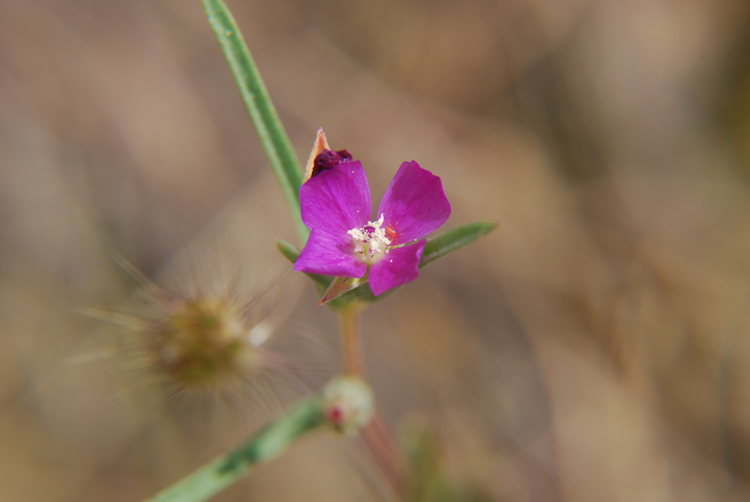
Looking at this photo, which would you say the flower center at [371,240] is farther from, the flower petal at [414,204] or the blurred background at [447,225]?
the blurred background at [447,225]

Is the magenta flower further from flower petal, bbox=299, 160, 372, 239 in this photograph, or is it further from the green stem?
the green stem

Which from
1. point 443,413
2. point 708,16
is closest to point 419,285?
point 443,413

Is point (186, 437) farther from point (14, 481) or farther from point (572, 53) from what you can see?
point (572, 53)

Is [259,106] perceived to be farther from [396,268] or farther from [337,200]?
[396,268]

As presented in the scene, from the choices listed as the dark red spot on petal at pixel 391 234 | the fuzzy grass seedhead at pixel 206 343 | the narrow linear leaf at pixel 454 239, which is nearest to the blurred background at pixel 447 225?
the fuzzy grass seedhead at pixel 206 343

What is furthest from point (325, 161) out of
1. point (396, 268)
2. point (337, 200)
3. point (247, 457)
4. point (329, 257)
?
point (247, 457)

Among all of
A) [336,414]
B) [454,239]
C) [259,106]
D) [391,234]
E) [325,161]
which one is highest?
[259,106]

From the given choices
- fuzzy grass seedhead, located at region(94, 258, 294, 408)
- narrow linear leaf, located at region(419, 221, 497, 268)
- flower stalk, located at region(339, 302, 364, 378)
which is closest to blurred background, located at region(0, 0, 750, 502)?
fuzzy grass seedhead, located at region(94, 258, 294, 408)
